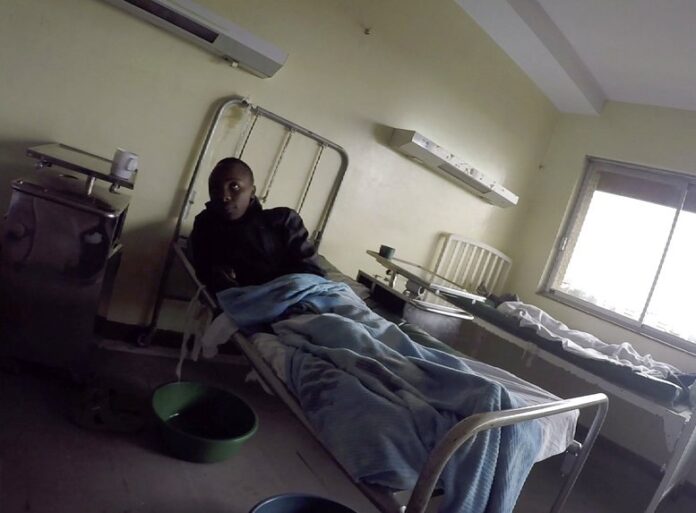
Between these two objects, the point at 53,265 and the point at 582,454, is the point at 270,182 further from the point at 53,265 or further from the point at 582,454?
the point at 582,454

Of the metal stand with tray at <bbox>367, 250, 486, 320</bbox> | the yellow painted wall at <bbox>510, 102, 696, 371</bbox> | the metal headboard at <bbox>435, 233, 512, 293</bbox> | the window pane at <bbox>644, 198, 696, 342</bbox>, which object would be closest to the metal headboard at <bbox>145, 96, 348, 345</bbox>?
the metal stand with tray at <bbox>367, 250, 486, 320</bbox>

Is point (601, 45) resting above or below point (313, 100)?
above

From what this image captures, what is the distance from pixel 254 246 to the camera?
204 cm

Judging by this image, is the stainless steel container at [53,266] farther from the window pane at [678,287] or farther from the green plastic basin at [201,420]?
the window pane at [678,287]

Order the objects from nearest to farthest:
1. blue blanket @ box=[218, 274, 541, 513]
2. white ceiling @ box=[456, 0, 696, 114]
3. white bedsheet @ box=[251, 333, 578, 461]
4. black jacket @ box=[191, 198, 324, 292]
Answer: blue blanket @ box=[218, 274, 541, 513]
white bedsheet @ box=[251, 333, 578, 461]
black jacket @ box=[191, 198, 324, 292]
white ceiling @ box=[456, 0, 696, 114]

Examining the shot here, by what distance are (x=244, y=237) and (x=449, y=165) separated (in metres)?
1.53

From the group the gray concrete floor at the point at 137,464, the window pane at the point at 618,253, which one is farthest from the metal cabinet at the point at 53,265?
the window pane at the point at 618,253

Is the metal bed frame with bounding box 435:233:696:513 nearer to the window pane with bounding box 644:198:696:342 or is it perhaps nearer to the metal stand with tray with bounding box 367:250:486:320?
the metal stand with tray with bounding box 367:250:486:320

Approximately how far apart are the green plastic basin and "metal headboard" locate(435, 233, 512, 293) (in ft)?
6.22

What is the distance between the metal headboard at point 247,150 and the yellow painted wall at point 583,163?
184 cm

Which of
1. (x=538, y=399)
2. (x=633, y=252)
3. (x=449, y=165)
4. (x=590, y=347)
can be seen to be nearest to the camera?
(x=538, y=399)

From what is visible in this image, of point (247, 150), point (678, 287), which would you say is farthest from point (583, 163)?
point (247, 150)

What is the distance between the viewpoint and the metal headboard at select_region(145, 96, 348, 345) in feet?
7.70

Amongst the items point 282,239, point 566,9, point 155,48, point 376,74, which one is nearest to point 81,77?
point 155,48
